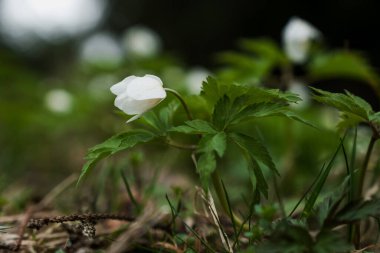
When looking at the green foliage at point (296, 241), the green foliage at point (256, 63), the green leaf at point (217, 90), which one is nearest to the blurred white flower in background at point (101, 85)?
the green foliage at point (256, 63)

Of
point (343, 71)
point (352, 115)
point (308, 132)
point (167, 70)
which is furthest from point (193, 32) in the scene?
point (352, 115)

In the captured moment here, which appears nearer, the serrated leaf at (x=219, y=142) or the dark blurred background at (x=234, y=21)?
the serrated leaf at (x=219, y=142)

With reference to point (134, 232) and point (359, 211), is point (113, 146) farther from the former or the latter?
point (359, 211)

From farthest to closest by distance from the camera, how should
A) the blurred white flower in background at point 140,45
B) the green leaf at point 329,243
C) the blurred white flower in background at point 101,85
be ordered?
the blurred white flower in background at point 101,85 < the blurred white flower in background at point 140,45 < the green leaf at point 329,243

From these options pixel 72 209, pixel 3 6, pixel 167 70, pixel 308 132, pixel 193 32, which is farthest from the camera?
pixel 3 6

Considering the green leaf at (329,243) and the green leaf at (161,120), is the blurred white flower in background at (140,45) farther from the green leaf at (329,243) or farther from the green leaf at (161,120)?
the green leaf at (329,243)

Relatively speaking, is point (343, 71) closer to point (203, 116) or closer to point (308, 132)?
point (308, 132)

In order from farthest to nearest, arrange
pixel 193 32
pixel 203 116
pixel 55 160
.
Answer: pixel 193 32
pixel 55 160
pixel 203 116

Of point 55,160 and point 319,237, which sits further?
point 55,160
